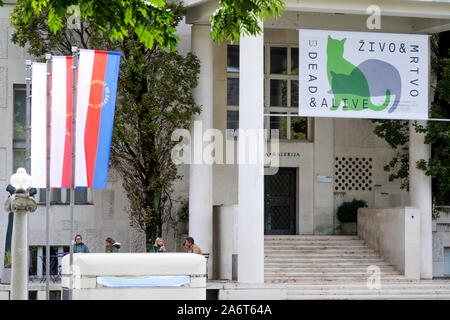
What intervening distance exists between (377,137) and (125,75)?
8.88m

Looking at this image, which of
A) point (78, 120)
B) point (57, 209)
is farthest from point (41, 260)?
point (78, 120)

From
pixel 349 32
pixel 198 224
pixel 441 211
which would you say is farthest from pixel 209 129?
pixel 441 211

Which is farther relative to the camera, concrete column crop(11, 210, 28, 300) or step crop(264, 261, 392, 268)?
step crop(264, 261, 392, 268)

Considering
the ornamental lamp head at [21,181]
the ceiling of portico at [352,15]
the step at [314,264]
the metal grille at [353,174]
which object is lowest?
the step at [314,264]

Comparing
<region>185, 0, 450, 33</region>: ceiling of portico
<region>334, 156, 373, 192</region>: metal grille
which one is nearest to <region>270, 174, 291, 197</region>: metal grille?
<region>334, 156, 373, 192</region>: metal grille

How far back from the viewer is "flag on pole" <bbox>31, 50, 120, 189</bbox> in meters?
19.0

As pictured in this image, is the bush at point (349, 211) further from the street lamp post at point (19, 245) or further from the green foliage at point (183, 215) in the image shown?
the street lamp post at point (19, 245)

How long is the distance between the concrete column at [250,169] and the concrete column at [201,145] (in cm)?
200

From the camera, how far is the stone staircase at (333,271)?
2528 centimetres

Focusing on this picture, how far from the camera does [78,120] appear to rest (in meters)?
19.2

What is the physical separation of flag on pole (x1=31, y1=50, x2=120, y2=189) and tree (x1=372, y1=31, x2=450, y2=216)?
11360 mm

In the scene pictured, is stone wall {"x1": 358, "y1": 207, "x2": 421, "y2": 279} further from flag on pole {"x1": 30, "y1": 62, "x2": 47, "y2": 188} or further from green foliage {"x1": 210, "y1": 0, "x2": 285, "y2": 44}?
green foliage {"x1": 210, "y1": 0, "x2": 285, "y2": 44}

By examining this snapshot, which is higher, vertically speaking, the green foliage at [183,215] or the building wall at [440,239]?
the green foliage at [183,215]

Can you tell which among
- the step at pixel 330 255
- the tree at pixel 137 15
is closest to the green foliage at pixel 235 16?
the tree at pixel 137 15
